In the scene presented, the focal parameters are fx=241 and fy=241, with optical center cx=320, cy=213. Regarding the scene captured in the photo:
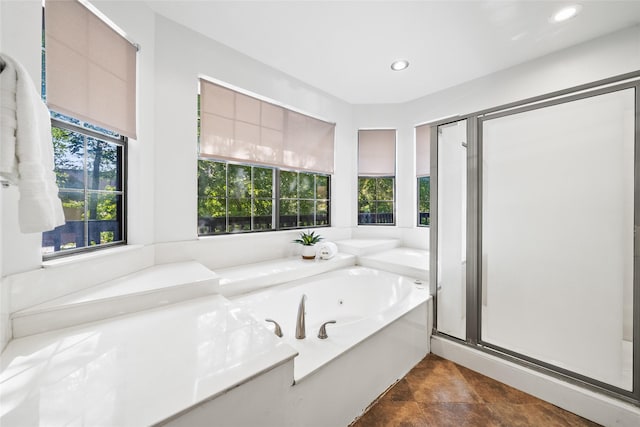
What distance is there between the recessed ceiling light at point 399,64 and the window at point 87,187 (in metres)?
2.61

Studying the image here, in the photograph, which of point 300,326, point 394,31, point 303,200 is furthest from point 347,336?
point 394,31

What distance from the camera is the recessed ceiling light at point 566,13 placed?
1.79m

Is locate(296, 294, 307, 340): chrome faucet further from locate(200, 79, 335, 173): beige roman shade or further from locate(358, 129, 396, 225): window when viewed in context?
locate(358, 129, 396, 225): window

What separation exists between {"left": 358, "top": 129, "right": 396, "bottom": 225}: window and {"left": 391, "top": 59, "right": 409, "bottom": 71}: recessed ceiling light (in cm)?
108

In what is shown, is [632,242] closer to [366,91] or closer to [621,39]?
[621,39]

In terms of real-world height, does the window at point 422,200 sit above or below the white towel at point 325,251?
above

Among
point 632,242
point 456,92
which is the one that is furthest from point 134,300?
point 456,92

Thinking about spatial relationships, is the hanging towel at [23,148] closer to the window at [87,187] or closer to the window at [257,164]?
the window at [87,187]

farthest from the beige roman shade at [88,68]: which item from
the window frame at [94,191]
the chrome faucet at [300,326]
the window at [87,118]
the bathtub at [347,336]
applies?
the chrome faucet at [300,326]

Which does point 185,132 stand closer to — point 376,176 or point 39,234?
point 39,234

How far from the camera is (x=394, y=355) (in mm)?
1699

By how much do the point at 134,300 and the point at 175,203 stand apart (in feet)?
3.00

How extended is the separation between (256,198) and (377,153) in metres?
1.99

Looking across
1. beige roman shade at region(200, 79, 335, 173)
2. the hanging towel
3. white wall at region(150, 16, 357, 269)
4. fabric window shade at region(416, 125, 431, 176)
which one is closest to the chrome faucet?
white wall at region(150, 16, 357, 269)
